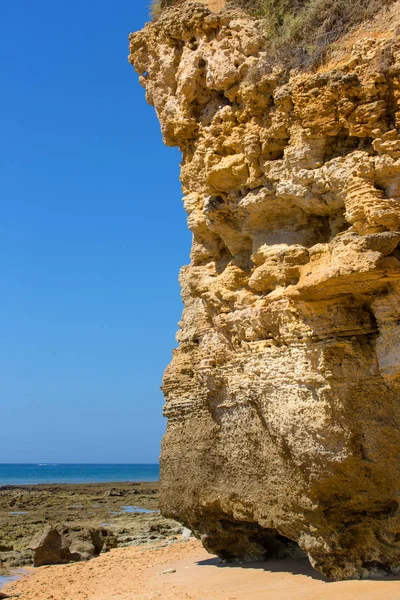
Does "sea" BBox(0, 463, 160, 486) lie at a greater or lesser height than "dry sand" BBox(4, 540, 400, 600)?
greater

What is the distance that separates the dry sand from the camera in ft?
26.7

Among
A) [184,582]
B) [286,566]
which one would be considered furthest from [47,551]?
[286,566]

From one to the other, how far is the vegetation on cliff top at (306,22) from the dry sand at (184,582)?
675cm

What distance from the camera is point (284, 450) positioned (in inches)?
352

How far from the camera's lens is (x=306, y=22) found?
9680 mm

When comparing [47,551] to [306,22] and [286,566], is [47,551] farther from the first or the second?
[306,22]

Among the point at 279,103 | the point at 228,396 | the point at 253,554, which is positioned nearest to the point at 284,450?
the point at 228,396

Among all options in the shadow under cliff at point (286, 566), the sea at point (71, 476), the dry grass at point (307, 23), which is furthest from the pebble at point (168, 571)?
the sea at point (71, 476)

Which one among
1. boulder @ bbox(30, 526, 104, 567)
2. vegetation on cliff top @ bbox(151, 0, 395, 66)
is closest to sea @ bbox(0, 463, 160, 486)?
boulder @ bbox(30, 526, 104, 567)

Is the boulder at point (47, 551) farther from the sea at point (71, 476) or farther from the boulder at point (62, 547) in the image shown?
the sea at point (71, 476)

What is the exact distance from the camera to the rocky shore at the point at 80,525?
16062 millimetres

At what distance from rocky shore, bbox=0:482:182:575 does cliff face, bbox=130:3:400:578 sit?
5.97 metres

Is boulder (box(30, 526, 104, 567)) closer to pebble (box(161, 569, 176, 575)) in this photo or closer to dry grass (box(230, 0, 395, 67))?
pebble (box(161, 569, 176, 575))

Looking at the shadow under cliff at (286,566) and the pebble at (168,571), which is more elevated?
the shadow under cliff at (286,566)
